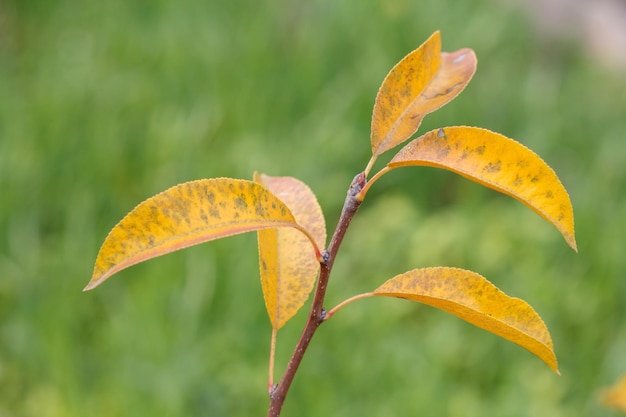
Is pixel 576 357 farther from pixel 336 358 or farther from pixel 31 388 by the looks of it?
pixel 31 388

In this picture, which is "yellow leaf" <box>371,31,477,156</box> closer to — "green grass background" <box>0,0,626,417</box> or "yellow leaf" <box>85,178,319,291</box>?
"yellow leaf" <box>85,178,319,291</box>

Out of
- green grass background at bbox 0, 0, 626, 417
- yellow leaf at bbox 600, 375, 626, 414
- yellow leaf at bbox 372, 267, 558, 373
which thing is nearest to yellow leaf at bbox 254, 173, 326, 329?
yellow leaf at bbox 372, 267, 558, 373

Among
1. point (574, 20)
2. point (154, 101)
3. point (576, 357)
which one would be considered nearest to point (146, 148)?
point (154, 101)

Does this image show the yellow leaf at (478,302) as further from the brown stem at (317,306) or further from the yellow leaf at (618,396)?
the yellow leaf at (618,396)

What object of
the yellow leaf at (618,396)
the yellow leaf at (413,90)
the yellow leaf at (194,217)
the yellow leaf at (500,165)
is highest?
the yellow leaf at (413,90)

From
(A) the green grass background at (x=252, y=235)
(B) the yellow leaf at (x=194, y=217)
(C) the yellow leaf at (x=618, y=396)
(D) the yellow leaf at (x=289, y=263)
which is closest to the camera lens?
(B) the yellow leaf at (x=194, y=217)

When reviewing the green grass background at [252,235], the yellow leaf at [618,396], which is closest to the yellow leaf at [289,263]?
the yellow leaf at [618,396]

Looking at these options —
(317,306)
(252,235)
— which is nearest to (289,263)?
(317,306)
